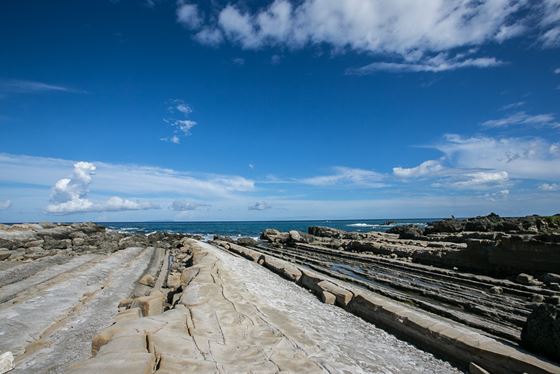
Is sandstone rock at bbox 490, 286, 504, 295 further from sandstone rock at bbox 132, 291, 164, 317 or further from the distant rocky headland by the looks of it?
sandstone rock at bbox 132, 291, 164, 317

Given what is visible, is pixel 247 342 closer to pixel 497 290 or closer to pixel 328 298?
pixel 328 298

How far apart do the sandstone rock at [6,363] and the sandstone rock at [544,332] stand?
40.4ft

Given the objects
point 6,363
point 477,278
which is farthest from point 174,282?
point 477,278

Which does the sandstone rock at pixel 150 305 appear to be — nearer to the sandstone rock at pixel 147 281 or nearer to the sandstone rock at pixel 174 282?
the sandstone rock at pixel 174 282

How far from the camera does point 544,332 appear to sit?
24.8ft

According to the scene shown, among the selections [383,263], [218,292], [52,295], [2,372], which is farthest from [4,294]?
[383,263]

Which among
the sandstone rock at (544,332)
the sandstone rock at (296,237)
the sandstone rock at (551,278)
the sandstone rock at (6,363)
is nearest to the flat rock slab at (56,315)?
the sandstone rock at (6,363)

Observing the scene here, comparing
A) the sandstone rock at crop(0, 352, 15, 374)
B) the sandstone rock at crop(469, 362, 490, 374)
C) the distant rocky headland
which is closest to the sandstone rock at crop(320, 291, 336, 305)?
the distant rocky headland

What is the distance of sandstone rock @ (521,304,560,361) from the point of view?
23.9ft

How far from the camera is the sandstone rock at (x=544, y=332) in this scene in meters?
7.29

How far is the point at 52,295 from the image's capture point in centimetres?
1378

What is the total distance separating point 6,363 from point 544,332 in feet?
41.0

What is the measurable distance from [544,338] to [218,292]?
9.44 meters

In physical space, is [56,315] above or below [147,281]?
above
